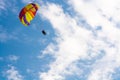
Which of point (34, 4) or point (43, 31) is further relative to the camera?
point (34, 4)

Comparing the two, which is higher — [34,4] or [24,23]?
[34,4]

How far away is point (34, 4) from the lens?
40.8m

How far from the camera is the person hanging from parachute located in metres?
39.5

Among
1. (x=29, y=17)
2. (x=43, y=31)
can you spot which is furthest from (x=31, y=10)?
(x=43, y=31)

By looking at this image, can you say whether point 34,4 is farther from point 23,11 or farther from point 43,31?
point 43,31

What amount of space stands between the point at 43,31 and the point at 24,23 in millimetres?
3184

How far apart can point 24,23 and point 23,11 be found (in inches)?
79.4

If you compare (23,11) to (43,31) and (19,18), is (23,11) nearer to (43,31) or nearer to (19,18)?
(19,18)

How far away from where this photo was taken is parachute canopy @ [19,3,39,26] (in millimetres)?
39469

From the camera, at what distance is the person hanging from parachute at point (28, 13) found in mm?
39469

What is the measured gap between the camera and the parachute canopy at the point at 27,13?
3947cm

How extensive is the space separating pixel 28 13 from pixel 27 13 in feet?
0.51

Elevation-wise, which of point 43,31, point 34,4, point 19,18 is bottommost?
point 43,31

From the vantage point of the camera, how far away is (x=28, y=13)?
40.1m
